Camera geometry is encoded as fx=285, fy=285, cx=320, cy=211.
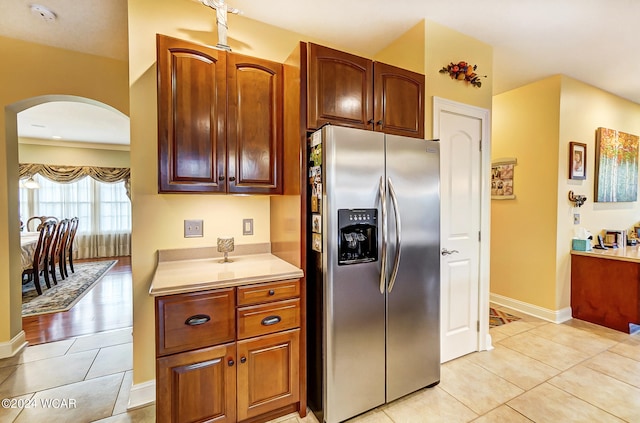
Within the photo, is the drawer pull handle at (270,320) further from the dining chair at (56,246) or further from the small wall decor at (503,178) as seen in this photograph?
the dining chair at (56,246)

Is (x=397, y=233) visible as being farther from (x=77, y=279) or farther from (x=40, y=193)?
(x=40, y=193)

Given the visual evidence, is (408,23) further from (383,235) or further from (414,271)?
(414,271)

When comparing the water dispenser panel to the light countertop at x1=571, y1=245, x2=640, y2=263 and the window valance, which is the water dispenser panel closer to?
the light countertop at x1=571, y1=245, x2=640, y2=263

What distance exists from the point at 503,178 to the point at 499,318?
1.77 m

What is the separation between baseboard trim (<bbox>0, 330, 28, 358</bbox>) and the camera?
251 cm

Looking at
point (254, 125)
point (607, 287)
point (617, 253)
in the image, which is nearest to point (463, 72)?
point (254, 125)

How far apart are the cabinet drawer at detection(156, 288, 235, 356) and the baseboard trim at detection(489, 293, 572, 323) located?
11.8 ft

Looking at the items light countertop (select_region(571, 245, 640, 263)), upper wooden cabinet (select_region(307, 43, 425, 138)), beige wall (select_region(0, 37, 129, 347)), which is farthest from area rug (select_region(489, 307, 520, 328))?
beige wall (select_region(0, 37, 129, 347))

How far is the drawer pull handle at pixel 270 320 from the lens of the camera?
1693 millimetres

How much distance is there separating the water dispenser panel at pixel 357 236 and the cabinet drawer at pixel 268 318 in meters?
0.43

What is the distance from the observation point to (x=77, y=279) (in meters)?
5.02

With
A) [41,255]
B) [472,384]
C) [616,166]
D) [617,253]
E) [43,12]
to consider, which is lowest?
[472,384]

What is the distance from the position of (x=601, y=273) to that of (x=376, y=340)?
3055 mm

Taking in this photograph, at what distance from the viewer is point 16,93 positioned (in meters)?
2.52
